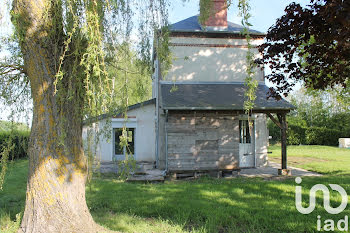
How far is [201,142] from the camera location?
1021 cm

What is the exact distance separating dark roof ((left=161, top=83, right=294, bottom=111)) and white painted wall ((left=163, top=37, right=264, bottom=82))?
1.63 feet

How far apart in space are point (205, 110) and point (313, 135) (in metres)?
19.5

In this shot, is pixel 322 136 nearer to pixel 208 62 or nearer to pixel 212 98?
pixel 208 62

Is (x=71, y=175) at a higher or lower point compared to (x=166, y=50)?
lower

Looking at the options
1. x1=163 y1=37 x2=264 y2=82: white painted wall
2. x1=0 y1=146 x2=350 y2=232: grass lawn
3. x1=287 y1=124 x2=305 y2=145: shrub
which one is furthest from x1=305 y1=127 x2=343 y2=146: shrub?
x1=0 y1=146 x2=350 y2=232: grass lawn

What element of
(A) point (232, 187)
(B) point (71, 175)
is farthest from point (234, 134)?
(B) point (71, 175)

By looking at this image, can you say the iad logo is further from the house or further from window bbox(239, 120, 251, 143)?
window bbox(239, 120, 251, 143)

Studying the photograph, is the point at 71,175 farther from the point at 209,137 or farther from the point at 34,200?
the point at 209,137

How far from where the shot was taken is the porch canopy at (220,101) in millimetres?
9688

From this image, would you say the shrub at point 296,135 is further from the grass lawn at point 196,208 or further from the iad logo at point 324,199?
the iad logo at point 324,199

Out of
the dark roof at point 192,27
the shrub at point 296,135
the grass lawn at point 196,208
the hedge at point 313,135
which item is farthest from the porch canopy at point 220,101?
the hedge at point 313,135

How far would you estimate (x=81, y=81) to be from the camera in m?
3.59

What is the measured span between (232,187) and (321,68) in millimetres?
3544

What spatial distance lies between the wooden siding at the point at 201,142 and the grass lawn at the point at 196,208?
101 inches
